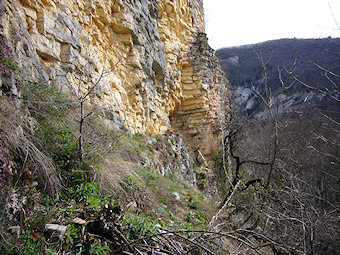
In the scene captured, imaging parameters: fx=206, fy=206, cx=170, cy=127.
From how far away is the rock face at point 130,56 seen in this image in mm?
3857

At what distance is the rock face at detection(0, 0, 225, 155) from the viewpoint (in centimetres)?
386

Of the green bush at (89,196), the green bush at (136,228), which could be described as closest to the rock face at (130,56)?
the green bush at (89,196)

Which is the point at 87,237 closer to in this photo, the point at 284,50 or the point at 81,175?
the point at 81,175

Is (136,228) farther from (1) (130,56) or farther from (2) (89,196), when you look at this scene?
(1) (130,56)

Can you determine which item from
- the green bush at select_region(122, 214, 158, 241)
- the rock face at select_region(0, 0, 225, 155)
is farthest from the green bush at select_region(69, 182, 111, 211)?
the rock face at select_region(0, 0, 225, 155)

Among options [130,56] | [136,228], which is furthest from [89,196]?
[130,56]

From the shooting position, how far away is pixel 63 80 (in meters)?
4.22

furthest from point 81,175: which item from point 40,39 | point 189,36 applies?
point 189,36

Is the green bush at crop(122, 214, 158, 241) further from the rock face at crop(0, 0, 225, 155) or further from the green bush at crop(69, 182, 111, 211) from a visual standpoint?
the rock face at crop(0, 0, 225, 155)

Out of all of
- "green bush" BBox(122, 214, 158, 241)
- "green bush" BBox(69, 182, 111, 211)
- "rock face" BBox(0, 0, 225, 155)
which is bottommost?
"green bush" BBox(122, 214, 158, 241)

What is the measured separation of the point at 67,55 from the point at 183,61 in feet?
24.8

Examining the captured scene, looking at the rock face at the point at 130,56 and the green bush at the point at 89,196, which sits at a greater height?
the rock face at the point at 130,56

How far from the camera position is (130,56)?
705 cm

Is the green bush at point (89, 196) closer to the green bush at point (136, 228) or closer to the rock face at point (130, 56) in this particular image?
the green bush at point (136, 228)
